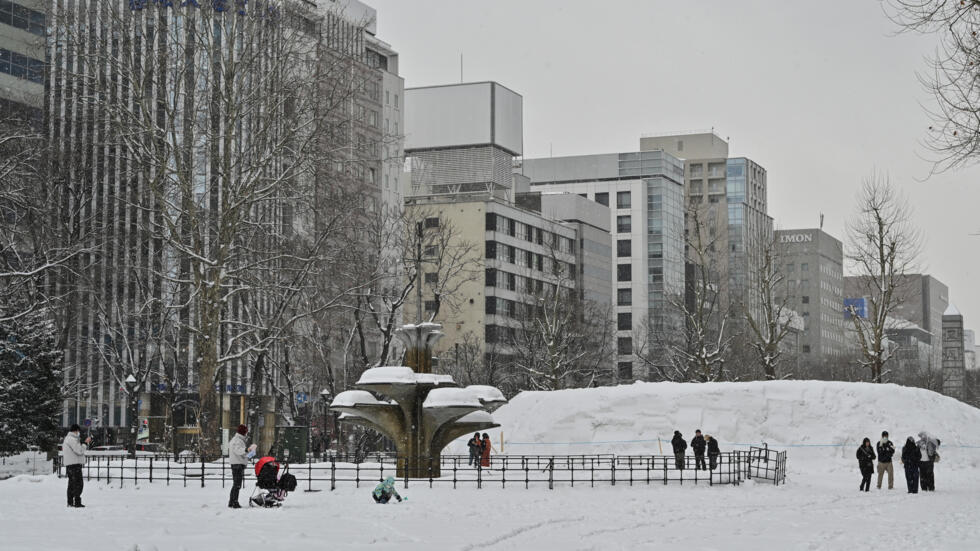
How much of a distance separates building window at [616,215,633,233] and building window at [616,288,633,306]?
25.4ft

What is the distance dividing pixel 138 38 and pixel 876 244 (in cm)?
3547

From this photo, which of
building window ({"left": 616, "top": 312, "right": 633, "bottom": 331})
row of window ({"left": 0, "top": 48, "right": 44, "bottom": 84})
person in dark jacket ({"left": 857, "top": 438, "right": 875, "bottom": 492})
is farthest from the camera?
building window ({"left": 616, "top": 312, "right": 633, "bottom": 331})

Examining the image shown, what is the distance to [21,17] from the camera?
69.8 meters

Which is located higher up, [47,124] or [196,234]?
[47,124]

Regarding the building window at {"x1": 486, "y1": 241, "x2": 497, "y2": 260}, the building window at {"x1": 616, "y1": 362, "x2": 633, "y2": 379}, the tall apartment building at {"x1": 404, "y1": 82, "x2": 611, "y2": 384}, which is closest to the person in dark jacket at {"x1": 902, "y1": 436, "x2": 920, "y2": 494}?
the tall apartment building at {"x1": 404, "y1": 82, "x2": 611, "y2": 384}

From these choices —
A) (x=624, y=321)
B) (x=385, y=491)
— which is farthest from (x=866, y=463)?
(x=624, y=321)

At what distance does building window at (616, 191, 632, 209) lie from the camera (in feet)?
465

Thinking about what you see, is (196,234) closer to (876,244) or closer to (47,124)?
(47,124)

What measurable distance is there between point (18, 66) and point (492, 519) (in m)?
58.5

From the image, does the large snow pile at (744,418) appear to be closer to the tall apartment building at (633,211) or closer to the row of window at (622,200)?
the tall apartment building at (633,211)

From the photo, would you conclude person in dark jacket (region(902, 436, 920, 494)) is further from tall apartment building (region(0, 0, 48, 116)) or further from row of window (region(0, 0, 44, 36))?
row of window (region(0, 0, 44, 36))

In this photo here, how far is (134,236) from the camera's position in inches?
2272

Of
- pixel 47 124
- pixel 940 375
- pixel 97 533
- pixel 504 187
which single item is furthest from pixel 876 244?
pixel 504 187

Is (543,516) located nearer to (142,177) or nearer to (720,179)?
(142,177)
